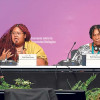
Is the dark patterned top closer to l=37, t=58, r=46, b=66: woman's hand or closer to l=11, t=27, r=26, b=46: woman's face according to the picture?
l=37, t=58, r=46, b=66: woman's hand

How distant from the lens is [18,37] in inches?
216

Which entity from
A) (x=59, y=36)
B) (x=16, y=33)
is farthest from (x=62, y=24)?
(x=16, y=33)

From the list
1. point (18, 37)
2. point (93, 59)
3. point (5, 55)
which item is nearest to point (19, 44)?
point (18, 37)

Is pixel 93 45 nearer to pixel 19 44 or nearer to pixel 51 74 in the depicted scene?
pixel 19 44

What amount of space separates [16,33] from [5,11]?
71 centimetres

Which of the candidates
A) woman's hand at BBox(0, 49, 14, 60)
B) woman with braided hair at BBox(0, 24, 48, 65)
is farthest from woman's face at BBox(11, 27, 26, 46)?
woman's hand at BBox(0, 49, 14, 60)

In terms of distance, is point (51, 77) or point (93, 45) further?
point (93, 45)

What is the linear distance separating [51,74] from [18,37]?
1263 mm

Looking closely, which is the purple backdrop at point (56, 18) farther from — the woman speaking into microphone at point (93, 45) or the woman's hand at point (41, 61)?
the woman's hand at point (41, 61)

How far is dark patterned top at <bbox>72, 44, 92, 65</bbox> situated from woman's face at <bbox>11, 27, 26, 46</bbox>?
904mm

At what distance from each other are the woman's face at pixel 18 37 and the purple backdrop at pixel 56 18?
1.15ft

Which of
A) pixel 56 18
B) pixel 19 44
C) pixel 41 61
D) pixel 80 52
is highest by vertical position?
pixel 56 18

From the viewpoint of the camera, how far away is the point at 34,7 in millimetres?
6039

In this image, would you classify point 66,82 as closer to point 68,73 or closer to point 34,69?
point 68,73
